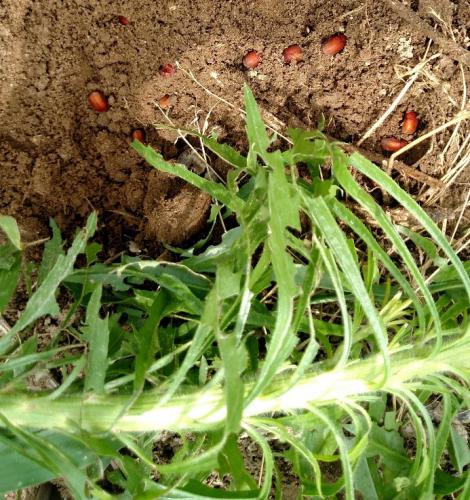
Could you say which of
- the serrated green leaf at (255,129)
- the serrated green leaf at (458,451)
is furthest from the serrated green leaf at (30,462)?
the serrated green leaf at (458,451)

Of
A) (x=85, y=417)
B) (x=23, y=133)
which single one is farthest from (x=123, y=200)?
(x=85, y=417)

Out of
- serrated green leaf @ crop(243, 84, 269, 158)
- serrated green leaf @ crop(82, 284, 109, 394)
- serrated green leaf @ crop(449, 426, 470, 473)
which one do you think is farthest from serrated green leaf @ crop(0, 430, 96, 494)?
serrated green leaf @ crop(449, 426, 470, 473)

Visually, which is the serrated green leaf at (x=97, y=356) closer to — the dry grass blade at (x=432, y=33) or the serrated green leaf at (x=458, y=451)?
the serrated green leaf at (x=458, y=451)

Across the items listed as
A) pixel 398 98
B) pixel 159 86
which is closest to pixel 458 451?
pixel 398 98

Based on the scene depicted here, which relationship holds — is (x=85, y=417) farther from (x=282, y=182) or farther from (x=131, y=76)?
(x=131, y=76)

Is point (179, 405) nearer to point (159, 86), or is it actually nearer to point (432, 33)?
point (159, 86)

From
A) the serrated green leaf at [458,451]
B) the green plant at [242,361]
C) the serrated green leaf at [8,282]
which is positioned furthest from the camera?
the serrated green leaf at [458,451]

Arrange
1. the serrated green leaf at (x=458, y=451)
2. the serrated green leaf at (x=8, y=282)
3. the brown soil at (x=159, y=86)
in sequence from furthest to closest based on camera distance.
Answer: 1. the brown soil at (x=159, y=86)
2. the serrated green leaf at (x=458, y=451)
3. the serrated green leaf at (x=8, y=282)
